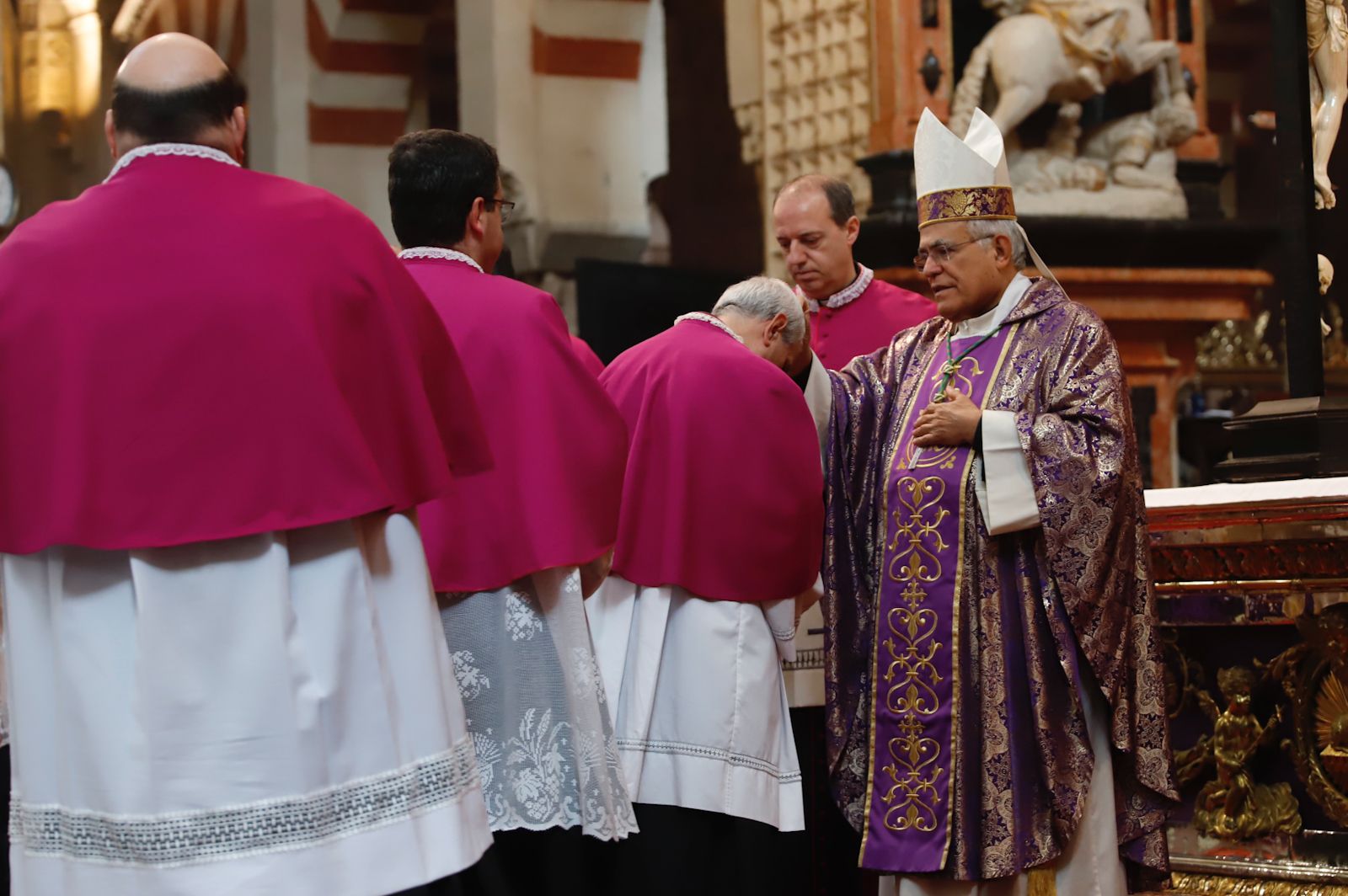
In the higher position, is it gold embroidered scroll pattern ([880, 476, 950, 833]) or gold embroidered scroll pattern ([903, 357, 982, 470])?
gold embroidered scroll pattern ([903, 357, 982, 470])

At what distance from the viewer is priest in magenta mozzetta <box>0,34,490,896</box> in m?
2.43

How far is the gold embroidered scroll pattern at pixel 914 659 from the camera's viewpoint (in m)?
3.72

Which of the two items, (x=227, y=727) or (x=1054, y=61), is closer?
(x=227, y=727)

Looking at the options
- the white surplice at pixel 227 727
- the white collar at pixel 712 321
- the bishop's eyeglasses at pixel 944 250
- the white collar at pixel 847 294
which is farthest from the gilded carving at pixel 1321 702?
the white surplice at pixel 227 727

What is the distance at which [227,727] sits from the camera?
95.7 inches

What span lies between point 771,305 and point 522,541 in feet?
3.92


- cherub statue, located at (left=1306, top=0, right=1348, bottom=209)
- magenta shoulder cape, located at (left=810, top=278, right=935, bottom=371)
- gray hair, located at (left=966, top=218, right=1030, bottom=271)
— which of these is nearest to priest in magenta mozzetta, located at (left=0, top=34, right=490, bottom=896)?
gray hair, located at (left=966, top=218, right=1030, bottom=271)

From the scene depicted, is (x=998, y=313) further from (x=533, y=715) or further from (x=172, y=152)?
A: (x=172, y=152)

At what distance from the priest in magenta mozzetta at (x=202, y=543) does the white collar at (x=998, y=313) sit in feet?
5.66

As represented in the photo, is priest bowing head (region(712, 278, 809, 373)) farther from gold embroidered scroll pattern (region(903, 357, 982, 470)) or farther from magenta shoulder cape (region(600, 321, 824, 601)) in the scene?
gold embroidered scroll pattern (region(903, 357, 982, 470))

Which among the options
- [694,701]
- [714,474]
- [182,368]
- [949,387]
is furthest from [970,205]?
[182,368]

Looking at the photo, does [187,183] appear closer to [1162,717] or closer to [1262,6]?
[1162,717]

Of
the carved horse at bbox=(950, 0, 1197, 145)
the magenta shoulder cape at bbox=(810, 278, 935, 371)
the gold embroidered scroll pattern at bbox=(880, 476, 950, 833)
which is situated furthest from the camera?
A: the carved horse at bbox=(950, 0, 1197, 145)

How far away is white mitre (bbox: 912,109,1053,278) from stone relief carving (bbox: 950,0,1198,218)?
3.88 metres
